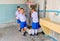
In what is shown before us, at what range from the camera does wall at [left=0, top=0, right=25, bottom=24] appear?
6.42 meters

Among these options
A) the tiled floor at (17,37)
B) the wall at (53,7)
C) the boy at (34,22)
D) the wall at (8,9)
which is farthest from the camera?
the wall at (8,9)

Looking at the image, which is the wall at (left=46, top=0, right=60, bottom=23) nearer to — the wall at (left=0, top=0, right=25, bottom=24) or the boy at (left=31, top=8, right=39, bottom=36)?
the boy at (left=31, top=8, right=39, bottom=36)

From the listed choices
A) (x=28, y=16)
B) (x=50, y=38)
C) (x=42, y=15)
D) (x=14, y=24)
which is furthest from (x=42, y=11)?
(x=14, y=24)

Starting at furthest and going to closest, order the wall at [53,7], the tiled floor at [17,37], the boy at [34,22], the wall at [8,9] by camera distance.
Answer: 1. the wall at [8,9]
2. the boy at [34,22]
3. the tiled floor at [17,37]
4. the wall at [53,7]

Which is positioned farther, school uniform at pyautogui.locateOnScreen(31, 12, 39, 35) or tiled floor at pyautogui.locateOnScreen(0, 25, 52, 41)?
school uniform at pyautogui.locateOnScreen(31, 12, 39, 35)

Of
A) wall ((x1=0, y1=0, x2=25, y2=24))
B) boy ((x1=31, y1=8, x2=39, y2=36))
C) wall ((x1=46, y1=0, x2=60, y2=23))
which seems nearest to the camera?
wall ((x1=46, y1=0, x2=60, y2=23))

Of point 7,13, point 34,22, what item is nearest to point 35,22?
point 34,22

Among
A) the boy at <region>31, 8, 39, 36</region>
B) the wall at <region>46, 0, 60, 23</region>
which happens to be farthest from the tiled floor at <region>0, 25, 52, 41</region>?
the wall at <region>46, 0, 60, 23</region>

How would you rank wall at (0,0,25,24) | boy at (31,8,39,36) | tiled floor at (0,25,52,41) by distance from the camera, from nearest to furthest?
tiled floor at (0,25,52,41), boy at (31,8,39,36), wall at (0,0,25,24)

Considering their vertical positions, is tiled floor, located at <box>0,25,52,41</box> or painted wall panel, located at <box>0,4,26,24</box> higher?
painted wall panel, located at <box>0,4,26,24</box>

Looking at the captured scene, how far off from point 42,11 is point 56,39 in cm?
153

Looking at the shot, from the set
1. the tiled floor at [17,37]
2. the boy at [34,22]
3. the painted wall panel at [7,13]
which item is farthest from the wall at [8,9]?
the boy at [34,22]

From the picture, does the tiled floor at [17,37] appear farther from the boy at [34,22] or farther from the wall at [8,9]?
the wall at [8,9]

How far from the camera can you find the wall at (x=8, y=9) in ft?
21.1
